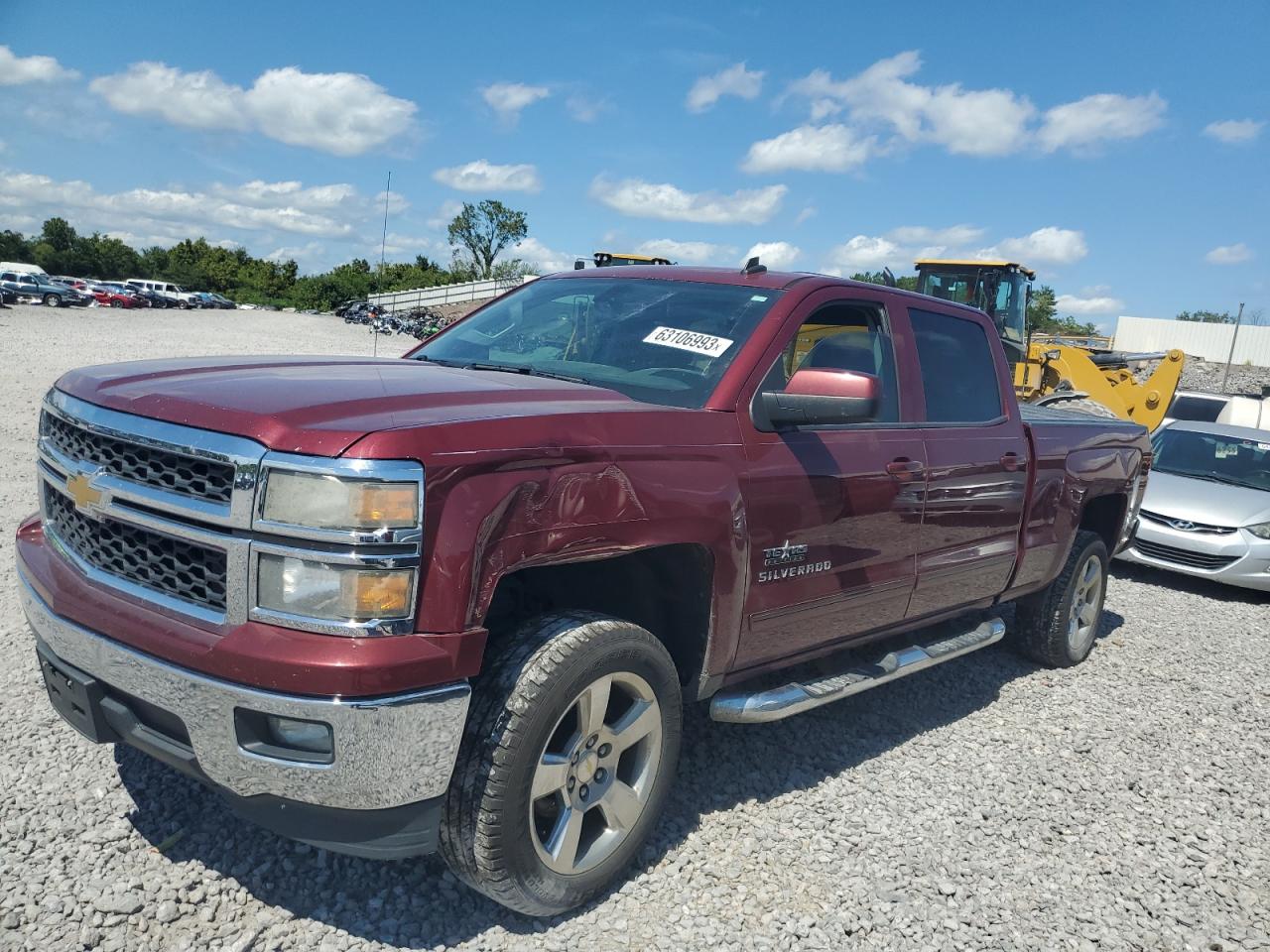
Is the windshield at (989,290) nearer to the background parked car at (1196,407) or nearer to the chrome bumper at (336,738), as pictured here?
the background parked car at (1196,407)

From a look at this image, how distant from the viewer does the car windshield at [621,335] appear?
133 inches

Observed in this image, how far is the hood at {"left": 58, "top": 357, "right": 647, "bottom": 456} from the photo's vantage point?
2324mm

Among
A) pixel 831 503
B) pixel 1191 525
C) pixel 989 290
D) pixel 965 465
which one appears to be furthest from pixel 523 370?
pixel 989 290

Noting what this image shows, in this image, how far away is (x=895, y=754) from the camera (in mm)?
4266

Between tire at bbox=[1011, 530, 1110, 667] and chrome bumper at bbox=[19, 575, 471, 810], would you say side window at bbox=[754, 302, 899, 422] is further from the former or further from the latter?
tire at bbox=[1011, 530, 1110, 667]

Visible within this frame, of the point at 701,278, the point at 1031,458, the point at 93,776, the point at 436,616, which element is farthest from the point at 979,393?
the point at 93,776

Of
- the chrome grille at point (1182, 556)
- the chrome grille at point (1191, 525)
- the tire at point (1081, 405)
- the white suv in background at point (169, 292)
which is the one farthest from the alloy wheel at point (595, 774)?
the white suv in background at point (169, 292)

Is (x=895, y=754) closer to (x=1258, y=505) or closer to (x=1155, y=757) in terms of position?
(x=1155, y=757)

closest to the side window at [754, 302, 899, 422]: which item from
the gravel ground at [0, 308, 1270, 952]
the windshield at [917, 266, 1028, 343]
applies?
the gravel ground at [0, 308, 1270, 952]

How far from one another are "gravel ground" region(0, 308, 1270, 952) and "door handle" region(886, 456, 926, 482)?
129 centimetres

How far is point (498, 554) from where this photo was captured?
243 centimetres

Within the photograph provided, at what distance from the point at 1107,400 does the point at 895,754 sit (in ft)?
39.9

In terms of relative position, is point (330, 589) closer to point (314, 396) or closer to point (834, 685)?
point (314, 396)

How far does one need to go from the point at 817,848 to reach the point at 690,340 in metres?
1.90
